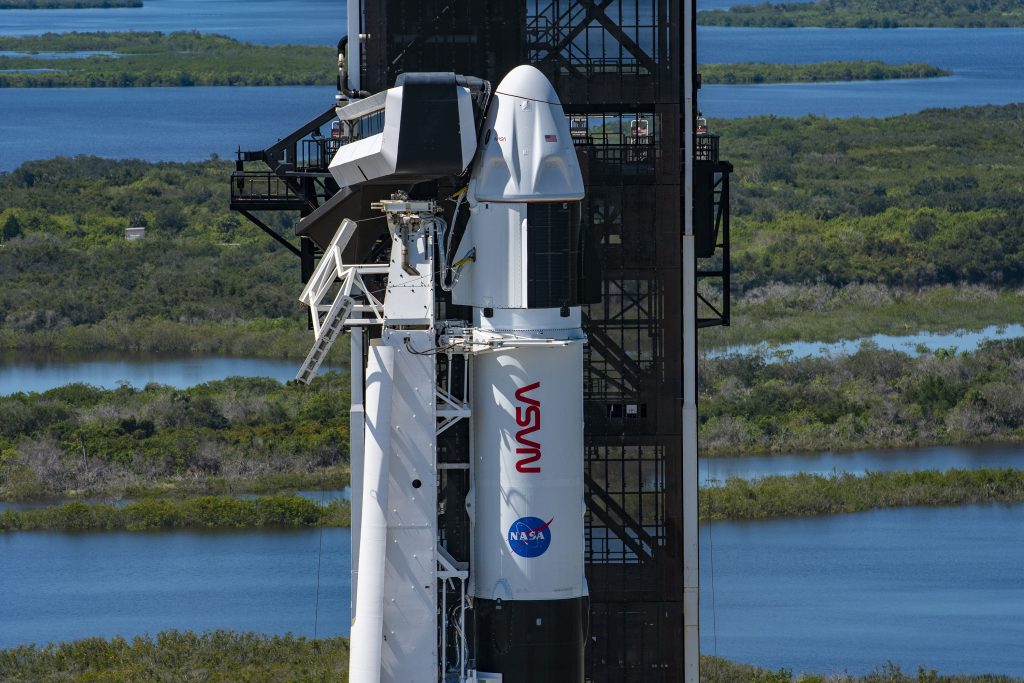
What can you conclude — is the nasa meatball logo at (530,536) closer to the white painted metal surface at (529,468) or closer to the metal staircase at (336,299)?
the white painted metal surface at (529,468)

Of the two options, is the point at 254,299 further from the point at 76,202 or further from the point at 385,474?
the point at 385,474

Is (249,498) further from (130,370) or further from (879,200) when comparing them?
(879,200)

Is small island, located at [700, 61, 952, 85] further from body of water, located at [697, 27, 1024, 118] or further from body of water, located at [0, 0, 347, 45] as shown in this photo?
body of water, located at [0, 0, 347, 45]

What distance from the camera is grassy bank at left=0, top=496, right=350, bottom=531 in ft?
116

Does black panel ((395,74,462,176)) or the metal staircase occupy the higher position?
black panel ((395,74,462,176))

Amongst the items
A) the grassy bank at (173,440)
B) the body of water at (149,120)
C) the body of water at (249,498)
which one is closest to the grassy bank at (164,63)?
the body of water at (149,120)

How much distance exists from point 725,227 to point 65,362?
104ft

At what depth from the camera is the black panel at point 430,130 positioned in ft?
63.4

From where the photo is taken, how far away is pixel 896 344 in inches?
1986

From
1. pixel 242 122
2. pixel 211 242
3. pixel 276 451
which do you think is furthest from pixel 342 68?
pixel 242 122

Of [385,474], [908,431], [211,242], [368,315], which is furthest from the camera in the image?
[211,242]

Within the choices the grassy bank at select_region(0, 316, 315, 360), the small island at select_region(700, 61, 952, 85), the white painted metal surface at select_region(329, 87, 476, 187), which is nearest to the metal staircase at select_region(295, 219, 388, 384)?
the white painted metal surface at select_region(329, 87, 476, 187)

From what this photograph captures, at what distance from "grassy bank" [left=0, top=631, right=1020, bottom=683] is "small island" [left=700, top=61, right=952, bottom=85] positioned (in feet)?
340

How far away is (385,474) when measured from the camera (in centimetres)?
1923
